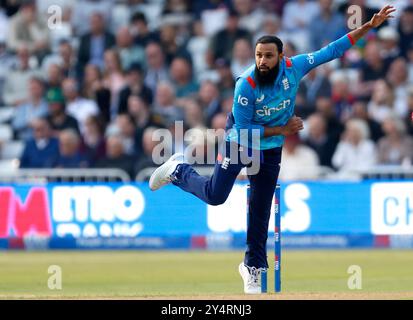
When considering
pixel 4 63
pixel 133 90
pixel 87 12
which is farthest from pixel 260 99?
pixel 4 63

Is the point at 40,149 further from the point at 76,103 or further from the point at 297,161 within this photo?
the point at 297,161

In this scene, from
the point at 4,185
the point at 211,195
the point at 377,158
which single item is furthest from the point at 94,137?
the point at 211,195

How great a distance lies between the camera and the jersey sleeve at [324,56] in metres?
11.7

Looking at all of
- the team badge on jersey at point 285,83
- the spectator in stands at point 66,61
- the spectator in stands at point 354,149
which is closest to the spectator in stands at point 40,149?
the spectator in stands at point 66,61

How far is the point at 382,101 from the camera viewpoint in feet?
70.0

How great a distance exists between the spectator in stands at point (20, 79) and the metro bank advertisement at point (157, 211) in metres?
4.51

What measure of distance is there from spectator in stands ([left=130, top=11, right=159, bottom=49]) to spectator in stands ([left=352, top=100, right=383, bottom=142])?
479 cm

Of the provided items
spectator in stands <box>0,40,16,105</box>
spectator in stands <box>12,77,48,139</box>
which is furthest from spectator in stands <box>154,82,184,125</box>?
spectator in stands <box>0,40,16,105</box>

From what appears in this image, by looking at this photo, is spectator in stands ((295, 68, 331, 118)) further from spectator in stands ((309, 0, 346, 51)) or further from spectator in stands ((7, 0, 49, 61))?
spectator in stands ((7, 0, 49, 61))

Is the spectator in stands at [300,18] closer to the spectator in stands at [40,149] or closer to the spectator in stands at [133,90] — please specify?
the spectator in stands at [133,90]

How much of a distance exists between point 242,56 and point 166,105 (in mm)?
1752

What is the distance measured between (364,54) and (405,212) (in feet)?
14.5

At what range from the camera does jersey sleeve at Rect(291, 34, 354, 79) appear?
460 inches

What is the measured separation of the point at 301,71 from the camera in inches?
465
